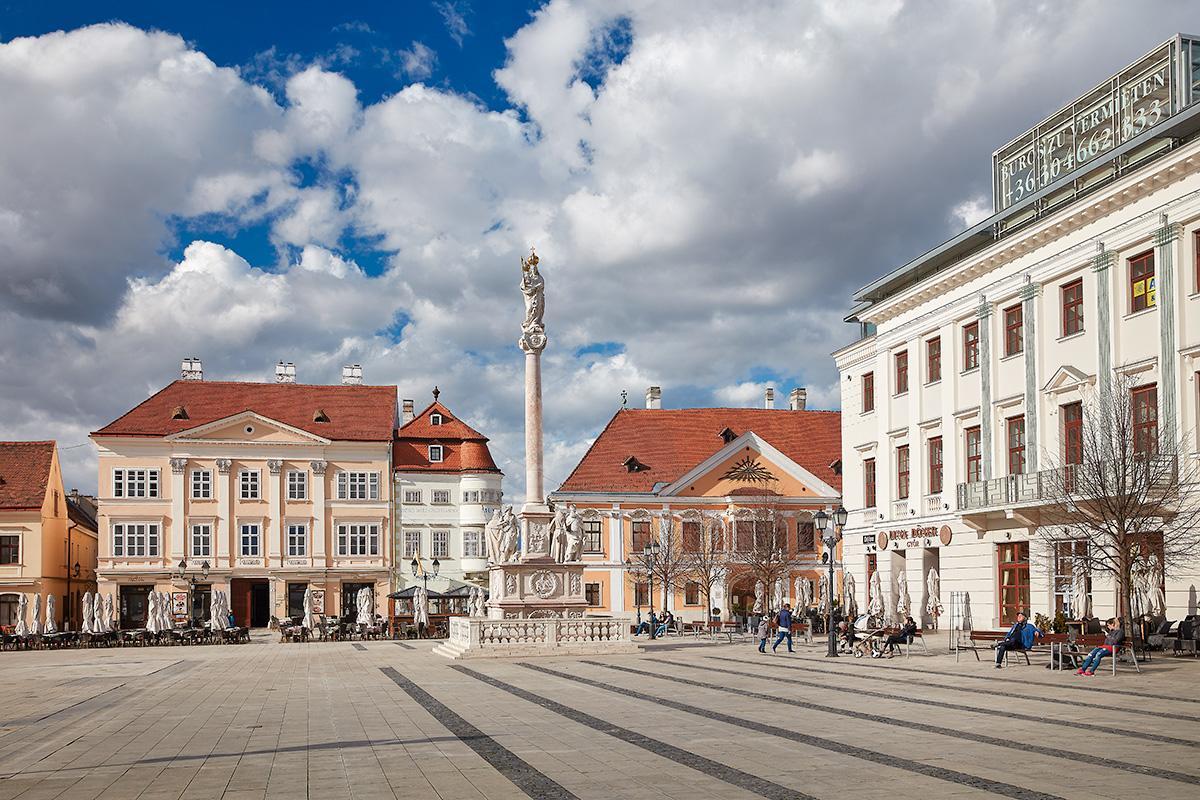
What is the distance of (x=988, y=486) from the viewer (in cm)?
3728

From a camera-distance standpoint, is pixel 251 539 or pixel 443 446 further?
pixel 443 446

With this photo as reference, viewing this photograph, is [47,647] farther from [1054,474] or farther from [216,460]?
[1054,474]

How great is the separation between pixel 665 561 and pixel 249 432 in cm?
2427

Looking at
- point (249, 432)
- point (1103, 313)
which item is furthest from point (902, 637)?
point (249, 432)

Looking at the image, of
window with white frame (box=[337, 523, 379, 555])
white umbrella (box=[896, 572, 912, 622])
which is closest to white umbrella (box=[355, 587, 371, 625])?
window with white frame (box=[337, 523, 379, 555])

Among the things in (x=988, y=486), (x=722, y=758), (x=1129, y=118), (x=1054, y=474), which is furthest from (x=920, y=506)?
(x=722, y=758)

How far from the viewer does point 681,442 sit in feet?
228

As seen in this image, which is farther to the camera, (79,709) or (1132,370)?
(1132,370)

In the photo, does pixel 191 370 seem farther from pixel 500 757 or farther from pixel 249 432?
pixel 500 757

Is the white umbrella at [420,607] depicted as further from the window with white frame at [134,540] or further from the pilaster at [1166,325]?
the pilaster at [1166,325]

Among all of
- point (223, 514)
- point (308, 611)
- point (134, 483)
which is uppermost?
point (134, 483)

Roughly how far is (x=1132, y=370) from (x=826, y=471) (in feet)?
123

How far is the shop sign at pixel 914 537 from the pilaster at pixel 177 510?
124 feet

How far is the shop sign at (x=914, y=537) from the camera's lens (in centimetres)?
4072
